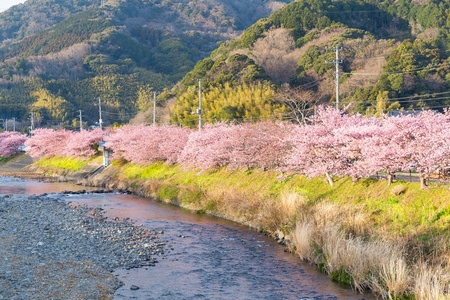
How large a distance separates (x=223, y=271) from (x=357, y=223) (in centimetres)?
601

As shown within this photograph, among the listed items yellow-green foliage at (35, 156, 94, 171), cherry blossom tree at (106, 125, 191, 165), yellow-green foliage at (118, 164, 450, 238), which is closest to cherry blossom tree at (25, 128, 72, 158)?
yellow-green foliage at (35, 156, 94, 171)

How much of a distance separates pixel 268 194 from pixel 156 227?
7061 mm

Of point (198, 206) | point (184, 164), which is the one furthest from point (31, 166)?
point (198, 206)

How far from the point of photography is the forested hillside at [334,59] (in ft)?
223

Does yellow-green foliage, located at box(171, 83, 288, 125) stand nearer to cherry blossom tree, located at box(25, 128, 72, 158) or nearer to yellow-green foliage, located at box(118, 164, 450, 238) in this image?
cherry blossom tree, located at box(25, 128, 72, 158)

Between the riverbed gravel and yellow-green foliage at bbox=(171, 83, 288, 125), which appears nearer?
the riverbed gravel

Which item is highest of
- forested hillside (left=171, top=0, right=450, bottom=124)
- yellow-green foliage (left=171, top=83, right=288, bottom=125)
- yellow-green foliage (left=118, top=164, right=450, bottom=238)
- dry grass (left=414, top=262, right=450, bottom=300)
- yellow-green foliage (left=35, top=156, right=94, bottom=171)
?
forested hillside (left=171, top=0, right=450, bottom=124)

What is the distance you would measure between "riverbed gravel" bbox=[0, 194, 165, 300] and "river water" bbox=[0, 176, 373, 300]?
0.79 m

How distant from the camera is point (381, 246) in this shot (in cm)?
1370

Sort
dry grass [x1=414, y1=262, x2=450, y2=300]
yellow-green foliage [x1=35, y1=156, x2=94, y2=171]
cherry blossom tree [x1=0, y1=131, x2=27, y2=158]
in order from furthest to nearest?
cherry blossom tree [x1=0, y1=131, x2=27, y2=158]
yellow-green foliage [x1=35, y1=156, x2=94, y2=171]
dry grass [x1=414, y1=262, x2=450, y2=300]

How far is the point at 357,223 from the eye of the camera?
1703cm

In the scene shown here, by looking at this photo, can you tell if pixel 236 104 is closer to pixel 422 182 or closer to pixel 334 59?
pixel 334 59

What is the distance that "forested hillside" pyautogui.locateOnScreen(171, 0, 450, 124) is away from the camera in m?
68.1

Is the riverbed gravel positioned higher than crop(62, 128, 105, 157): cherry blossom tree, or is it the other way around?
crop(62, 128, 105, 157): cherry blossom tree
